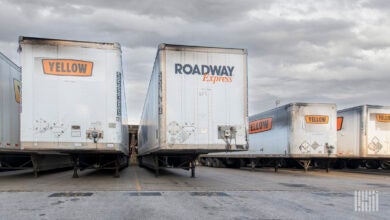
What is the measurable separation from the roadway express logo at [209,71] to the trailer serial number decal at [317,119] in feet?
32.2

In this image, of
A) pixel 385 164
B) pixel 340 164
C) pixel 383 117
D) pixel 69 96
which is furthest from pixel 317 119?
pixel 69 96

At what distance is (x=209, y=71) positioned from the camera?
13234mm

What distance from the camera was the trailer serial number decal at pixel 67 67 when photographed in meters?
12.7

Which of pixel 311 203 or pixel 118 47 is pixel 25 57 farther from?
pixel 311 203

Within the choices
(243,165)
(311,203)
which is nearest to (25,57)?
(311,203)

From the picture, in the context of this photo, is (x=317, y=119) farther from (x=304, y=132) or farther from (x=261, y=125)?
(x=261, y=125)

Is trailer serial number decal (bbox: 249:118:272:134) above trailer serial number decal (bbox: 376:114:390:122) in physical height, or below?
below

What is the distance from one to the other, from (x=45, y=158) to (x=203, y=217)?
1278 cm

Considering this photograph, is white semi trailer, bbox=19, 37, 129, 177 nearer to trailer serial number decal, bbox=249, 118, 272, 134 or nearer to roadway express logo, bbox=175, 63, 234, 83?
roadway express logo, bbox=175, 63, 234, 83

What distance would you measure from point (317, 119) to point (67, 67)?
543 inches

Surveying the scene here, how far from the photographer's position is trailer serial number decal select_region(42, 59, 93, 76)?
12.7 m

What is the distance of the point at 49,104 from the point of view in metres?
12.6

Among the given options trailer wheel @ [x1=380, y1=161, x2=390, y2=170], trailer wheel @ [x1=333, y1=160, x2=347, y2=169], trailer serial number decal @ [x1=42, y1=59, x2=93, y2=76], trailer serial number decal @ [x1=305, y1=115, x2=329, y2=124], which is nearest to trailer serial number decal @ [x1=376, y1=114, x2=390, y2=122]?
trailer serial number decal @ [x1=305, y1=115, x2=329, y2=124]

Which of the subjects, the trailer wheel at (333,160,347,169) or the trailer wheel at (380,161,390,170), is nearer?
the trailer wheel at (380,161,390,170)
